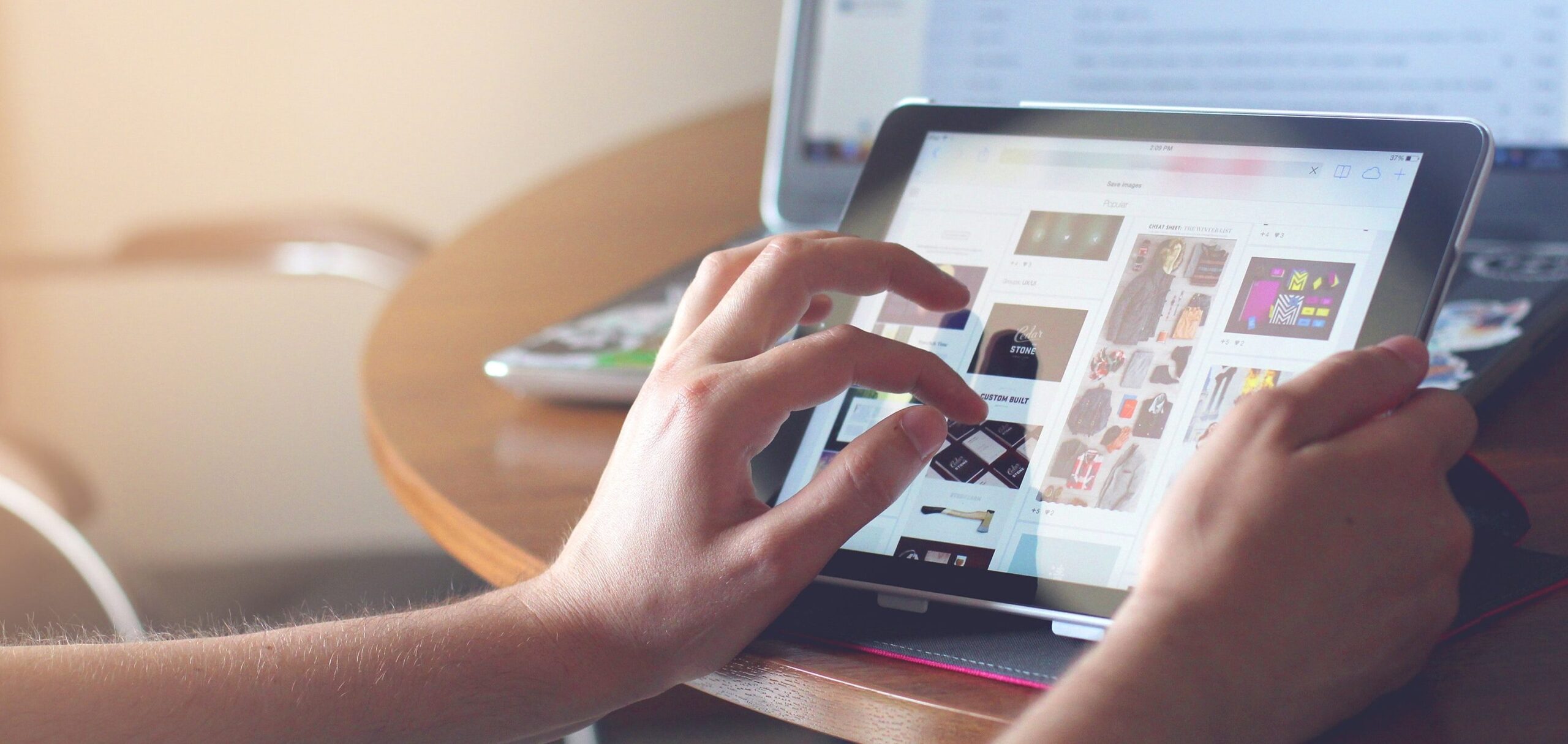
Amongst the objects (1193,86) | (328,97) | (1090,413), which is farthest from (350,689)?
(328,97)

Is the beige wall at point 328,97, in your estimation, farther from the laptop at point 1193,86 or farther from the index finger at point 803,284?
the index finger at point 803,284

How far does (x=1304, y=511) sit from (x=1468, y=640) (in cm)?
11

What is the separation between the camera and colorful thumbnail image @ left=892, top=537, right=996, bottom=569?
1.49 ft

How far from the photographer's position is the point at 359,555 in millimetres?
1060

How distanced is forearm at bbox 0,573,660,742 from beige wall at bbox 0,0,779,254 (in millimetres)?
1315

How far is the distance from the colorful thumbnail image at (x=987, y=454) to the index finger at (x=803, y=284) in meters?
0.07

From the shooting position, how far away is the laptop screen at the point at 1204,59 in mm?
757

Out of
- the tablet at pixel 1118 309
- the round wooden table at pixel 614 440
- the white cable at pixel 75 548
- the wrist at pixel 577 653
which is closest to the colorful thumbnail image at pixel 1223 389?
the tablet at pixel 1118 309

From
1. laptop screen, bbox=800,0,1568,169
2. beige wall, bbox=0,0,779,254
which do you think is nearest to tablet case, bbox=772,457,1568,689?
laptop screen, bbox=800,0,1568,169

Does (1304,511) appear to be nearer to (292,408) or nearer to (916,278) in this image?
(916,278)

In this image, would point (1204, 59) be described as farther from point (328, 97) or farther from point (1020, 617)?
point (328, 97)

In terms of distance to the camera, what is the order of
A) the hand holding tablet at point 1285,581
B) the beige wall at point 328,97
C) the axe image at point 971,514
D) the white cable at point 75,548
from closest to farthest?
the hand holding tablet at point 1285,581 < the axe image at point 971,514 < the white cable at point 75,548 < the beige wall at point 328,97

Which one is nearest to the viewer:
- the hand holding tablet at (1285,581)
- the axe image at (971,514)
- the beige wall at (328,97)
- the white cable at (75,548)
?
the hand holding tablet at (1285,581)

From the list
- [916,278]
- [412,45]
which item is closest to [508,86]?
[412,45]
